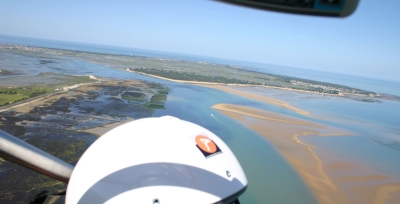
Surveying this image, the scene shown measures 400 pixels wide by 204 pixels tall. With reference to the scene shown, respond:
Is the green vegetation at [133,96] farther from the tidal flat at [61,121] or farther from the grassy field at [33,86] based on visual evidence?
the grassy field at [33,86]

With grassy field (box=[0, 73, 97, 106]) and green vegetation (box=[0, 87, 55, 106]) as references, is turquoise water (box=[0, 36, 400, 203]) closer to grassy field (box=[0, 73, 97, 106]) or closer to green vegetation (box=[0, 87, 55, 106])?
grassy field (box=[0, 73, 97, 106])

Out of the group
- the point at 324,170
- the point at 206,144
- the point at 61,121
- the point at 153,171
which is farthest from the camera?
the point at 61,121

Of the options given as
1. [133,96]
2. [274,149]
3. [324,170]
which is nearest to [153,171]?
[324,170]

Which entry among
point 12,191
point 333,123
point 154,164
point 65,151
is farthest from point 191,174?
point 333,123

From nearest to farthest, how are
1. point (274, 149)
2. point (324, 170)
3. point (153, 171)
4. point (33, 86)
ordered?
point (153, 171)
point (324, 170)
point (274, 149)
point (33, 86)

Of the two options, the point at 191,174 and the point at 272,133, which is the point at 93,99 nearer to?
the point at 272,133

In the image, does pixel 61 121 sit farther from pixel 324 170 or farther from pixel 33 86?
pixel 324 170

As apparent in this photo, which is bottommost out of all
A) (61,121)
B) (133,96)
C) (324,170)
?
(324,170)
